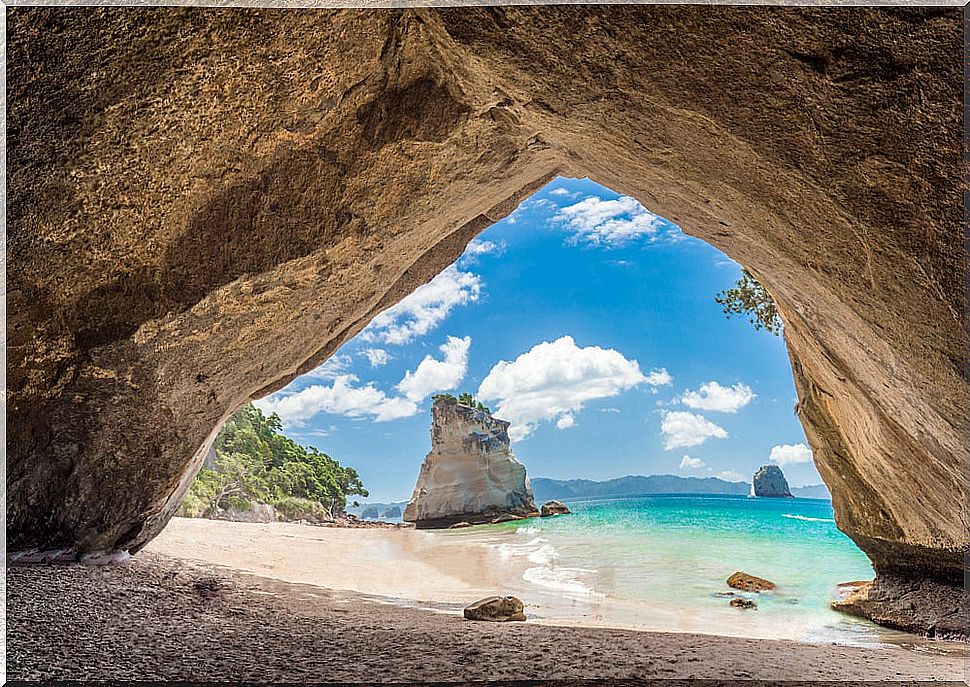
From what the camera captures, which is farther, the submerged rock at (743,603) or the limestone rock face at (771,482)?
the limestone rock face at (771,482)

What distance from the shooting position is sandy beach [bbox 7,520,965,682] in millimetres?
3465

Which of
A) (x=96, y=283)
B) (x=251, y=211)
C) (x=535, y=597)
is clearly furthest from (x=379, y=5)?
(x=535, y=597)

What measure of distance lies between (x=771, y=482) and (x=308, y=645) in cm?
9584

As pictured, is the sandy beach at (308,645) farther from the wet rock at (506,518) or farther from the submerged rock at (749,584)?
the wet rock at (506,518)

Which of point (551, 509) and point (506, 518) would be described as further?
point (551, 509)

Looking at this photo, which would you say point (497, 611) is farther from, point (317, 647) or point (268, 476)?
point (268, 476)

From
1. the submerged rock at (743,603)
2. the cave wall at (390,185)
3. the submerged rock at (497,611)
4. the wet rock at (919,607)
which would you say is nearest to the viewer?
the cave wall at (390,185)

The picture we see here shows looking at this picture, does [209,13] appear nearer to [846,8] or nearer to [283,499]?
[846,8]

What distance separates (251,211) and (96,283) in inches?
44.0

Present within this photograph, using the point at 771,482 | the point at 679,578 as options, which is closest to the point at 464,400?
the point at 679,578

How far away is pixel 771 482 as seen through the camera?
291 feet

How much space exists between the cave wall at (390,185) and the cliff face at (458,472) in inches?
1187

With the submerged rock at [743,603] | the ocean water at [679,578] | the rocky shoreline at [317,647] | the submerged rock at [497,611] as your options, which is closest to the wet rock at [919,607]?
the ocean water at [679,578]

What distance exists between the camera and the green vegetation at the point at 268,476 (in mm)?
25077
